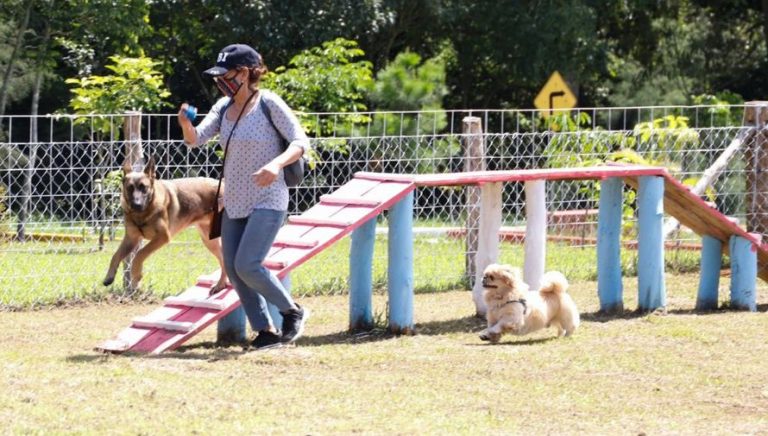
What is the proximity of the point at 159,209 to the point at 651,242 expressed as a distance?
151 inches

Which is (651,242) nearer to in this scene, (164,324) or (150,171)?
(150,171)

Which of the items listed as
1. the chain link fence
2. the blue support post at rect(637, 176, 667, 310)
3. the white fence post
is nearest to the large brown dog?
the chain link fence

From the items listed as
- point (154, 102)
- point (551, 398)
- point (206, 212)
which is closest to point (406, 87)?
point (154, 102)

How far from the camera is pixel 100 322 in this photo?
10.6m

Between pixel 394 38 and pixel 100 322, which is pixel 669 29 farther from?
pixel 100 322

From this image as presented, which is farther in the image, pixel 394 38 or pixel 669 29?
pixel 669 29

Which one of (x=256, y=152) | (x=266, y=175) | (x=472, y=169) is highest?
(x=256, y=152)

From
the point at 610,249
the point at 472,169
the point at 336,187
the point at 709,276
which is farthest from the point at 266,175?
the point at 336,187

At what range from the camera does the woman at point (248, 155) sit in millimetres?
8250

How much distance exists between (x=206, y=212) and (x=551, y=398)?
4081 millimetres

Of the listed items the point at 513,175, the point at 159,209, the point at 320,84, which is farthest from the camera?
the point at 320,84

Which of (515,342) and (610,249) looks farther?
(610,249)

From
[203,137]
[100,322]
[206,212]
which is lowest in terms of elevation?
[100,322]

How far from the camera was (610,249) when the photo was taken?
36.2 feet
